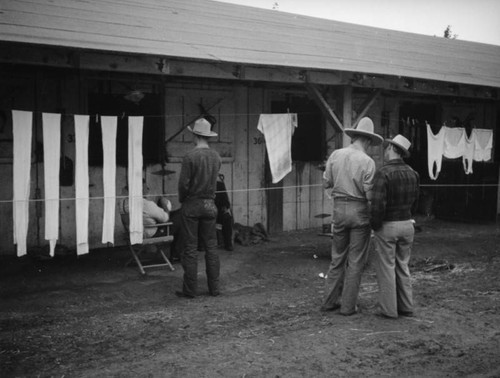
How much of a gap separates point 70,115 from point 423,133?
8856mm

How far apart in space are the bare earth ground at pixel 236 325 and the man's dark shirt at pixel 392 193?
43.9 inches

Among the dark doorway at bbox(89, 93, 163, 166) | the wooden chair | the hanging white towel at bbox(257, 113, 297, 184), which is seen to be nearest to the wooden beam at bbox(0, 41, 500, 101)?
the hanging white towel at bbox(257, 113, 297, 184)

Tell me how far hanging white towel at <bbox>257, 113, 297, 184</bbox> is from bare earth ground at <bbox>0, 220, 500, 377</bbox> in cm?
165

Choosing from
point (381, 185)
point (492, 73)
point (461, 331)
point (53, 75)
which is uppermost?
point (492, 73)

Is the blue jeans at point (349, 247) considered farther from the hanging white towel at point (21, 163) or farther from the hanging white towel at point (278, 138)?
the hanging white towel at point (21, 163)

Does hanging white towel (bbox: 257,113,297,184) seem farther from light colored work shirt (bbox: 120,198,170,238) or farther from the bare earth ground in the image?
light colored work shirt (bbox: 120,198,170,238)

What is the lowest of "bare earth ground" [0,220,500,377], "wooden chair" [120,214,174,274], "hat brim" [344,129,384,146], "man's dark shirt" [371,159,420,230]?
"bare earth ground" [0,220,500,377]

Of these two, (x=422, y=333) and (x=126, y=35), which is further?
(x=126, y=35)

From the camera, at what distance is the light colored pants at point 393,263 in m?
5.34

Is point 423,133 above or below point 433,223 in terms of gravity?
above

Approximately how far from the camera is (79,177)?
6422mm

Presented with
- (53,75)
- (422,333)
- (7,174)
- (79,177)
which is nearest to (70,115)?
(53,75)

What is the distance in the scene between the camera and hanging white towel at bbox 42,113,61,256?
612 cm

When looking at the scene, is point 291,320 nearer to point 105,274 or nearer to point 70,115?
point 105,274
